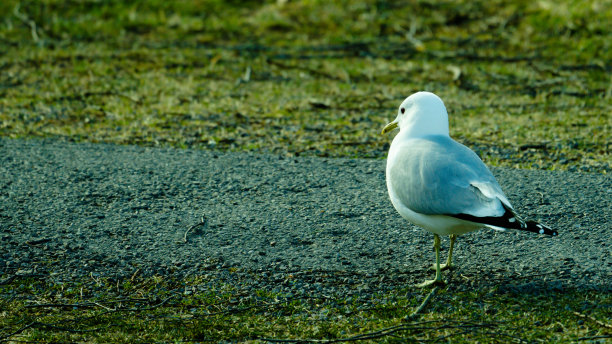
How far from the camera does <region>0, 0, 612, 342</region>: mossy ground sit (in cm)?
366

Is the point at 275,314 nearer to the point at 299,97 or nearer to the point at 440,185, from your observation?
the point at 440,185

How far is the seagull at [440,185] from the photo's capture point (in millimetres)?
3611

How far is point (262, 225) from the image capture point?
4910mm

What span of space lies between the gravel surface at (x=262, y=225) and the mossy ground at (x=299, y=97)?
24cm

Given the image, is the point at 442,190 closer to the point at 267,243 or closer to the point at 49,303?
the point at 267,243

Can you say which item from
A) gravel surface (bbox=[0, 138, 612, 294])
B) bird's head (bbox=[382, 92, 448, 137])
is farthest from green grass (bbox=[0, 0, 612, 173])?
bird's head (bbox=[382, 92, 448, 137])

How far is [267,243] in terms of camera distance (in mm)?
4617

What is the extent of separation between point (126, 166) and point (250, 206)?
1.46m

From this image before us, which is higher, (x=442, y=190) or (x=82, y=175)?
(x=442, y=190)

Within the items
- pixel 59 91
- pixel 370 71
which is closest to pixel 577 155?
pixel 370 71

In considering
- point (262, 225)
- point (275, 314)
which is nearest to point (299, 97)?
point (262, 225)

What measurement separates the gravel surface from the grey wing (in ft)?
1.78

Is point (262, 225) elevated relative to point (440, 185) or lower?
lower

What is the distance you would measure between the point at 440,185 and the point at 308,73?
5.90 metres
